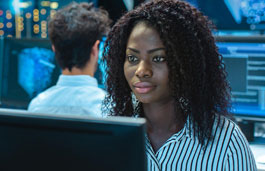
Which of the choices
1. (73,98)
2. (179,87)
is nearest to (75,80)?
(73,98)

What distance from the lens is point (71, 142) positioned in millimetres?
459

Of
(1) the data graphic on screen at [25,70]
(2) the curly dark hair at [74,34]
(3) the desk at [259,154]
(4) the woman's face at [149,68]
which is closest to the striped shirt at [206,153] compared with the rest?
(4) the woman's face at [149,68]

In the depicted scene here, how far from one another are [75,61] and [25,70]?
411 mm

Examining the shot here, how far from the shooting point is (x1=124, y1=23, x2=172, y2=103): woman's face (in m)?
0.76

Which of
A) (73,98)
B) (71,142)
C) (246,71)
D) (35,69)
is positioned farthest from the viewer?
(35,69)

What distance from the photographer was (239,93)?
4.62 ft

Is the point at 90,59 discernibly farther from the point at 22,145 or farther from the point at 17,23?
the point at 17,23

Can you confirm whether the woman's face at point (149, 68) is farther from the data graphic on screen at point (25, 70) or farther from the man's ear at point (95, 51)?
the data graphic on screen at point (25, 70)

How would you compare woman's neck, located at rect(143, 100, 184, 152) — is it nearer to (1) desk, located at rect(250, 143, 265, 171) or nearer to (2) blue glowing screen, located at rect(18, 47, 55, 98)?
(1) desk, located at rect(250, 143, 265, 171)

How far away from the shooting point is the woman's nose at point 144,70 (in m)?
0.76

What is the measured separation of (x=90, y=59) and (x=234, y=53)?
658mm

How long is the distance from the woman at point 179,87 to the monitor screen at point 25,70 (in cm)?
88

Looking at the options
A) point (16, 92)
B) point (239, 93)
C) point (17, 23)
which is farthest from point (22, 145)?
point (17, 23)

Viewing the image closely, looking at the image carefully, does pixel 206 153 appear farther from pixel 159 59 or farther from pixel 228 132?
pixel 159 59
